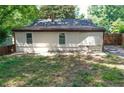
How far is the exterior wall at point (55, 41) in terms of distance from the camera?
1931 centimetres

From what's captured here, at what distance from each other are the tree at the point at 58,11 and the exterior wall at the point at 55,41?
1264cm

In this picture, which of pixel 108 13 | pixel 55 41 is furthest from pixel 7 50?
pixel 108 13

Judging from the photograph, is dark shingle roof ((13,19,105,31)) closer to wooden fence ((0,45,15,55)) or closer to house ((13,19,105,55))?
house ((13,19,105,55))

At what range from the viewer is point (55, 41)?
Answer: 19.4 m

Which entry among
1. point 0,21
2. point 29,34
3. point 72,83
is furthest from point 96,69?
point 0,21

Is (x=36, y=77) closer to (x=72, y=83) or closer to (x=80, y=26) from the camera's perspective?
(x=72, y=83)

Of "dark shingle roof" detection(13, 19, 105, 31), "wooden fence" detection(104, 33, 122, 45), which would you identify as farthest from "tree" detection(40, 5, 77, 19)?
"dark shingle roof" detection(13, 19, 105, 31)

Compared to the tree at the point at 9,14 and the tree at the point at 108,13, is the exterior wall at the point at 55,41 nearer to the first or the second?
the tree at the point at 9,14

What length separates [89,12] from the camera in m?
37.5

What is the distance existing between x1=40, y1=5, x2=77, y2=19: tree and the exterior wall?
12645 millimetres

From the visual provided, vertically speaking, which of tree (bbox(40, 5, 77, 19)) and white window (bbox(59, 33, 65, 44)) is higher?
tree (bbox(40, 5, 77, 19))

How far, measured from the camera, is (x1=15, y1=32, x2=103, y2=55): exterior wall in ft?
63.4

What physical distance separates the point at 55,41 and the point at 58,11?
42.6 ft

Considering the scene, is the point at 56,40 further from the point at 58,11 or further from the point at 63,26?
the point at 58,11
